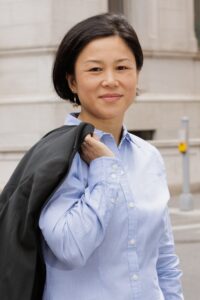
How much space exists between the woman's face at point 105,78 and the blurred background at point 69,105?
41.4 feet

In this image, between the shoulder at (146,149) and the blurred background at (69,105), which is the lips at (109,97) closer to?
the shoulder at (146,149)

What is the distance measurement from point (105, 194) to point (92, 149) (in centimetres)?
16

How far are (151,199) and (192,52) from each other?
53.3 feet

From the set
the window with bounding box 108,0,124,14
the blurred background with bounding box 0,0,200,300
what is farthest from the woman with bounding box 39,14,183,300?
the window with bounding box 108,0,124,14

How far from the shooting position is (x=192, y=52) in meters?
18.5

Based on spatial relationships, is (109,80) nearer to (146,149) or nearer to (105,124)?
(105,124)

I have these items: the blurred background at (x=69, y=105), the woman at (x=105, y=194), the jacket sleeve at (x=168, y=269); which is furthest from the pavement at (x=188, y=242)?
the woman at (x=105, y=194)

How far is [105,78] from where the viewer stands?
8.04 feet

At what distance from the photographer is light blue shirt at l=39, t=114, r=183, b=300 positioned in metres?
2.24

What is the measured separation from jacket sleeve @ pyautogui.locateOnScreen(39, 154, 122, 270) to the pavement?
539 centimetres

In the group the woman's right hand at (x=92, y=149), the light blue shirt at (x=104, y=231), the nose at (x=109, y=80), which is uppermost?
the nose at (x=109, y=80)

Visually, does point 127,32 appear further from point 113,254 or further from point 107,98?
point 113,254

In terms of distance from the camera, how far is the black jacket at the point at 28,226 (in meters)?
2.24

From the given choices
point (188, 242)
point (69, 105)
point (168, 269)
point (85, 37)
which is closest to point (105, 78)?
point (85, 37)
